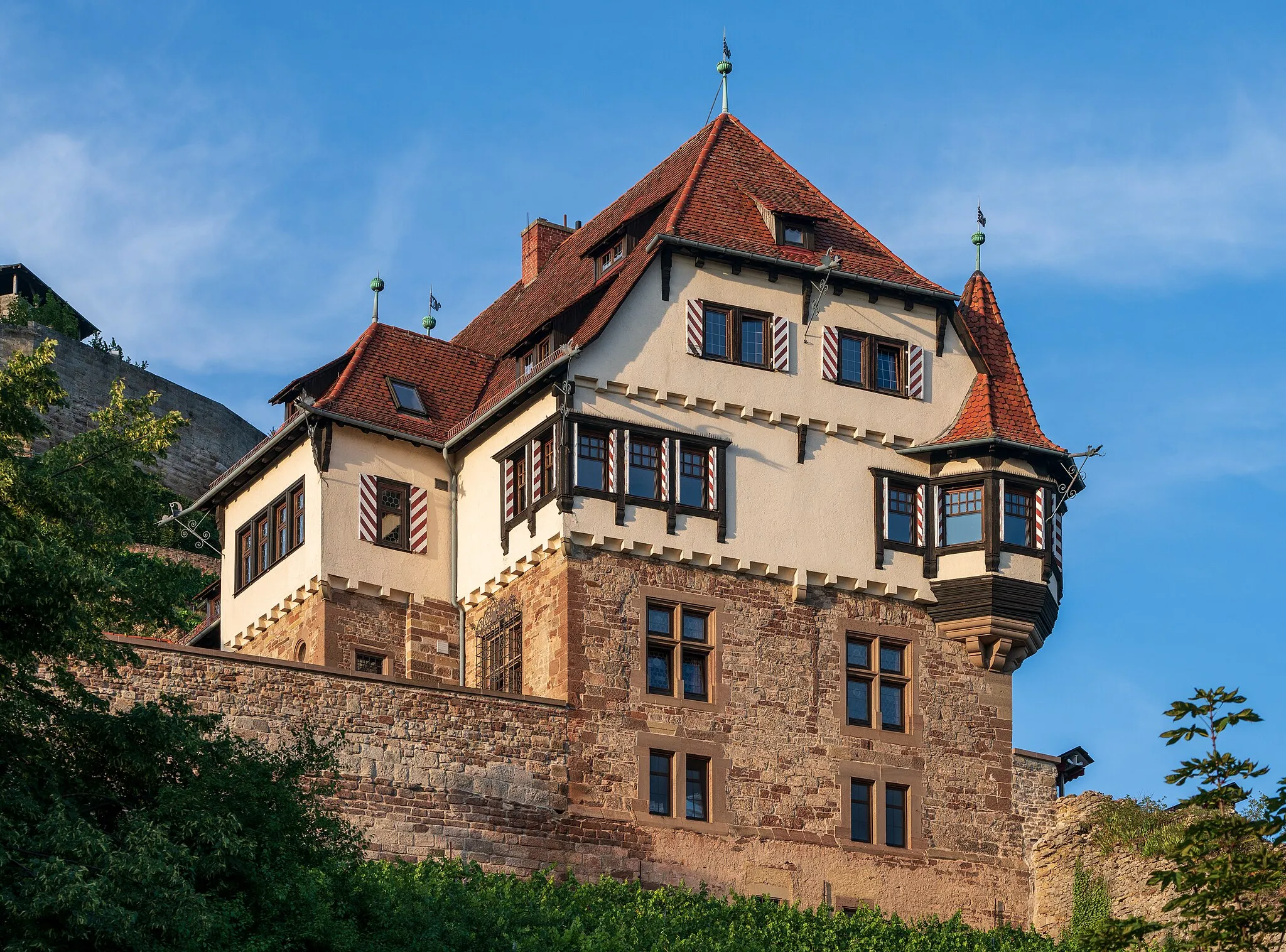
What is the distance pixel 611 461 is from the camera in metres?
42.4

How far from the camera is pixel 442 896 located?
35.4 m

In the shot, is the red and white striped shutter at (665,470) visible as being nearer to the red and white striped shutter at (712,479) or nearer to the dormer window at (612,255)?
the red and white striped shutter at (712,479)

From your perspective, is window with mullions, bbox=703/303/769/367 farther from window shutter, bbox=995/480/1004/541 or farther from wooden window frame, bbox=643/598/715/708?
window shutter, bbox=995/480/1004/541

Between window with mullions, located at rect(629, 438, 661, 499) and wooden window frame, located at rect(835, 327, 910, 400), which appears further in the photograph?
wooden window frame, located at rect(835, 327, 910, 400)

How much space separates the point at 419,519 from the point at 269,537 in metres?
3.36

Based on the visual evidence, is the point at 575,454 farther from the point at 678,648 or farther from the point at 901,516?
the point at 901,516

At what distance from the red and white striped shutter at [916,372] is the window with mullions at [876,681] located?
178 inches

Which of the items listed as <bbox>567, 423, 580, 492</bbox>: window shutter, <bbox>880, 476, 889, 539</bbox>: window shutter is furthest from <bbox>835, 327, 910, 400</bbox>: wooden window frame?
<bbox>567, 423, 580, 492</bbox>: window shutter

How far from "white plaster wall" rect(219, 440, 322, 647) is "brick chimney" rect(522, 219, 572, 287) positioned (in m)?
7.69

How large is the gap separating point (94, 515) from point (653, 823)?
45.8ft

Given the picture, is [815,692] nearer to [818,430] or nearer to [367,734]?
[818,430]

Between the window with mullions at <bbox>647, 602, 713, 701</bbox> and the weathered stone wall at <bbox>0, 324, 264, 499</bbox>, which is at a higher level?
the weathered stone wall at <bbox>0, 324, 264, 499</bbox>

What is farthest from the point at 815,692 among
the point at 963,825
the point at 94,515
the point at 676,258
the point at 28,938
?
the point at 28,938

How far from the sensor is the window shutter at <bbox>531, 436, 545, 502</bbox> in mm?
42719
